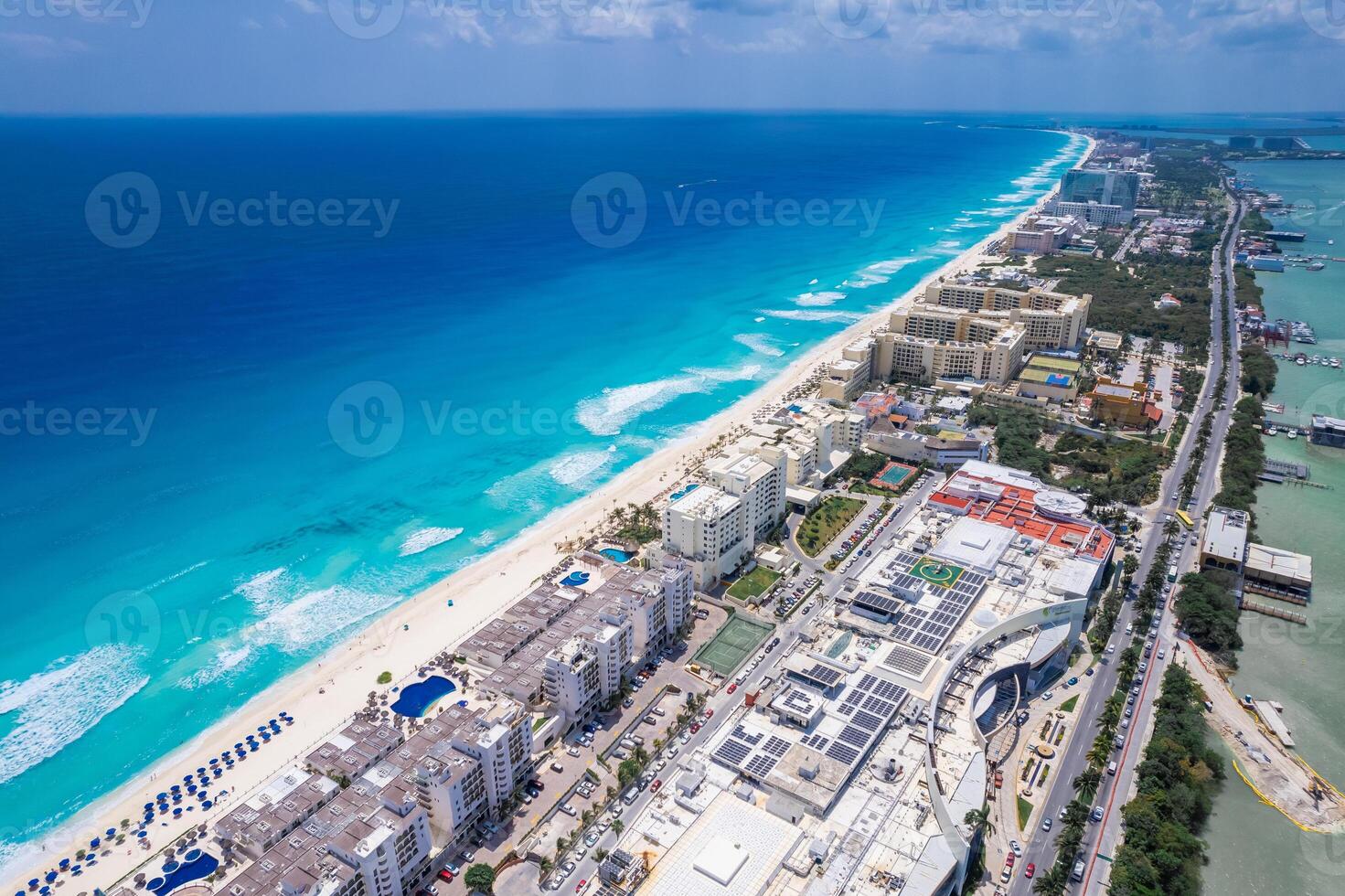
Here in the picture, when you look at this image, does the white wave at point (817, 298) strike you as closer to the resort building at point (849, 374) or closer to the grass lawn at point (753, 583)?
the resort building at point (849, 374)

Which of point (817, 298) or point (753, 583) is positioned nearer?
point (753, 583)

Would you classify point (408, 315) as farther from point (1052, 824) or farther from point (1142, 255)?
point (1142, 255)

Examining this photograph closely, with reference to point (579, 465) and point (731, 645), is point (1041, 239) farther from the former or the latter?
point (731, 645)

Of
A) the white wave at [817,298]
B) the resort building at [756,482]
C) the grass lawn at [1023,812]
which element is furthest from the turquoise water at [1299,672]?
the white wave at [817,298]

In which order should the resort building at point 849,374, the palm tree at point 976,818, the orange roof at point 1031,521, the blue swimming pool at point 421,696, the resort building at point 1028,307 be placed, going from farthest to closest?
the resort building at point 1028,307 < the resort building at point 849,374 < the orange roof at point 1031,521 < the blue swimming pool at point 421,696 < the palm tree at point 976,818

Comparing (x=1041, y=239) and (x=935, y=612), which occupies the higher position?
(x=1041, y=239)

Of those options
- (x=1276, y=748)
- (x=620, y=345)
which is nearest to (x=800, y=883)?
(x=1276, y=748)

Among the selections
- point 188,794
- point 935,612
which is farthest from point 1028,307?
point 188,794
